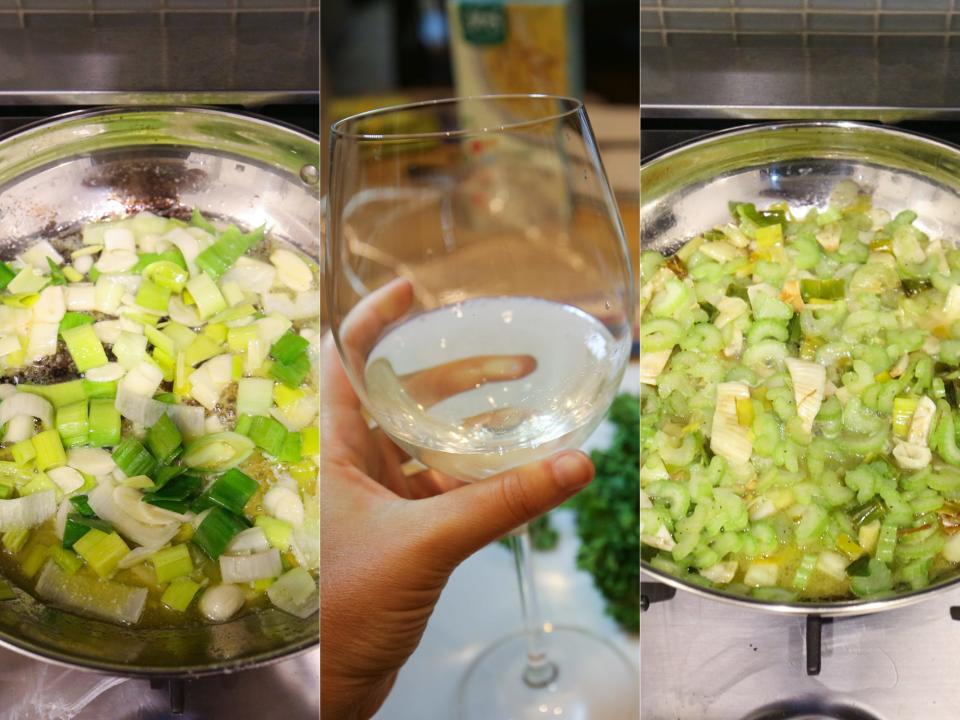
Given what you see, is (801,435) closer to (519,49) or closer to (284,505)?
(284,505)

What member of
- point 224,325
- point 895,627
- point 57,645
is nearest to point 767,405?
point 895,627

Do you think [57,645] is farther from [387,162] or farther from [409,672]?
[387,162]

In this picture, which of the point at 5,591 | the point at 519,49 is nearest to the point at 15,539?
Result: the point at 5,591

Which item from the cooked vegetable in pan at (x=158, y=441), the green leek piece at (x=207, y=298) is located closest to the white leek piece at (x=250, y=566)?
the cooked vegetable in pan at (x=158, y=441)

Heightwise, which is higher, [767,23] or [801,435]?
[767,23]

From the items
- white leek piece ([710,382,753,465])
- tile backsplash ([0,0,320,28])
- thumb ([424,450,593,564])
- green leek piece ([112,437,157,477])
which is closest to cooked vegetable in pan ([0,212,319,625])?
green leek piece ([112,437,157,477])

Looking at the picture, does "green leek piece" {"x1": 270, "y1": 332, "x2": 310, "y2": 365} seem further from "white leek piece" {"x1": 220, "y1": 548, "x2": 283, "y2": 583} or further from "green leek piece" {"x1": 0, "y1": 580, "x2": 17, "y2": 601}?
"green leek piece" {"x1": 0, "y1": 580, "x2": 17, "y2": 601}
